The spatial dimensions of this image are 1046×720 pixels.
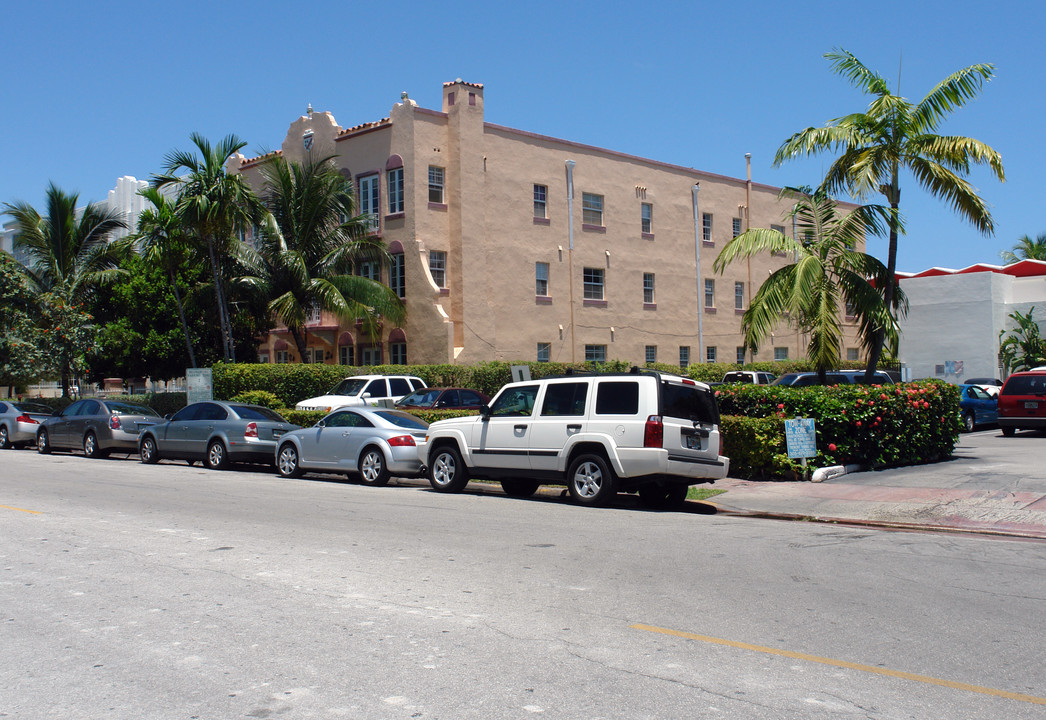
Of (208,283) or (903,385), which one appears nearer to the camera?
(903,385)

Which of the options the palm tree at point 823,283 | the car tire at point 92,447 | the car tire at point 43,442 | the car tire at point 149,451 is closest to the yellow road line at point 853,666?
the palm tree at point 823,283

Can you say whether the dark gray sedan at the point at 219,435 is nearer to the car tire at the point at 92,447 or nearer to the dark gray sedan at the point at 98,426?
the dark gray sedan at the point at 98,426

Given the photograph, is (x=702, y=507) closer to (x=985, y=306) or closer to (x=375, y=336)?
(x=375, y=336)

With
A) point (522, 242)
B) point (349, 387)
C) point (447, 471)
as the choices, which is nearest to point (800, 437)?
point (447, 471)

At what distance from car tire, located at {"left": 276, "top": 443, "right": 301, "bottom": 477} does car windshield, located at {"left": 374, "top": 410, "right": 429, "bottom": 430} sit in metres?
2.05

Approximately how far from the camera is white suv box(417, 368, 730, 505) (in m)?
12.5

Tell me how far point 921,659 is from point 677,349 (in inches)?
1368

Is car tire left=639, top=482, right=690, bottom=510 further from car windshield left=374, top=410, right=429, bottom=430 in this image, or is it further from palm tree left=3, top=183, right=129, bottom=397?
palm tree left=3, top=183, right=129, bottom=397

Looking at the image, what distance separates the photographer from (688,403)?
512 inches

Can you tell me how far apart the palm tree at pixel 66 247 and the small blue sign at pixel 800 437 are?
26.3 m

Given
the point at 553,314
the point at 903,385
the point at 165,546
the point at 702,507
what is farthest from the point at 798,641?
the point at 553,314

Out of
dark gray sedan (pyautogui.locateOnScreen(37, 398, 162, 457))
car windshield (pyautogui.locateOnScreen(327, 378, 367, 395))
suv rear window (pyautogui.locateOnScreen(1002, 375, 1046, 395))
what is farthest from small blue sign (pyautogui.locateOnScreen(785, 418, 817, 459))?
dark gray sedan (pyautogui.locateOnScreen(37, 398, 162, 457))

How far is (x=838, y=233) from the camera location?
17.7m

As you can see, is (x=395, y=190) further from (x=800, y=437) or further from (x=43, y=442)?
(x=800, y=437)
